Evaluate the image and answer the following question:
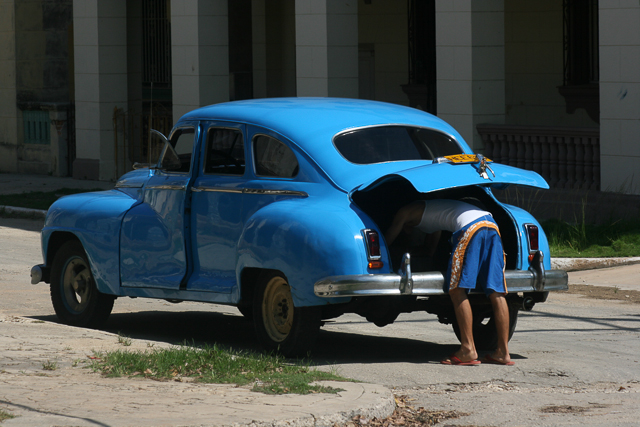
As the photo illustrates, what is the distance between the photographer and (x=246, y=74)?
2666cm

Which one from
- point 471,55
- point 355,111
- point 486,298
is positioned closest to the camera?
point 486,298

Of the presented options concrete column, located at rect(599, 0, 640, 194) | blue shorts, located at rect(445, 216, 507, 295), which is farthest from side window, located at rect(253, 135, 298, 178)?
concrete column, located at rect(599, 0, 640, 194)

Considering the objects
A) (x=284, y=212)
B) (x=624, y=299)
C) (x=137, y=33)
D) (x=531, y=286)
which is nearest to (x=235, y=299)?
(x=284, y=212)

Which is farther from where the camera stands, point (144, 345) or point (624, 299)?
point (624, 299)

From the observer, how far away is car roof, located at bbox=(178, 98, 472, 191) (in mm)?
7984

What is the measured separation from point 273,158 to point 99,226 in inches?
75.3

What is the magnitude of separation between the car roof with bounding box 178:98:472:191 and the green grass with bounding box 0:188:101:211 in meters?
11.8

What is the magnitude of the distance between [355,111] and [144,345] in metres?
2.47

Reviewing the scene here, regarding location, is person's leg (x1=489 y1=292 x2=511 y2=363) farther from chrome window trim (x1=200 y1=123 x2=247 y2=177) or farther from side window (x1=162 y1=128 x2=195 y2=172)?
side window (x1=162 y1=128 x2=195 y2=172)

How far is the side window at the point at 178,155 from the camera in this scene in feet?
29.8

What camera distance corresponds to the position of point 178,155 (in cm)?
938


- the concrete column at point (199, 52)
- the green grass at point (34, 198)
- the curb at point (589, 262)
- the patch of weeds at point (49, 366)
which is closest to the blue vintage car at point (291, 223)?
the patch of weeds at point (49, 366)

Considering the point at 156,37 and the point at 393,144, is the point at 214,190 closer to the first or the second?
the point at 393,144

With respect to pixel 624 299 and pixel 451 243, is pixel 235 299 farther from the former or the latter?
pixel 624 299
